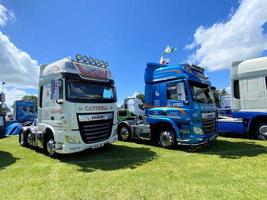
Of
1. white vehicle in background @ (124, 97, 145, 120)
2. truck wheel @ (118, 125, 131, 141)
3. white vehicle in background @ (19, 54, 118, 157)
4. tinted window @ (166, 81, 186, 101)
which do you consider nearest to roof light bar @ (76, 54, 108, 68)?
white vehicle in background @ (19, 54, 118, 157)

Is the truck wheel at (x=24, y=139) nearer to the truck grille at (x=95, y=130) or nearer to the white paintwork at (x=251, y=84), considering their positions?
the truck grille at (x=95, y=130)

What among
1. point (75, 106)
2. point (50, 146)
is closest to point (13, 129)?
→ point (50, 146)

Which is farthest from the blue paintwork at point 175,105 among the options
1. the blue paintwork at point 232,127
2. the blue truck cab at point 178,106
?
the blue paintwork at point 232,127

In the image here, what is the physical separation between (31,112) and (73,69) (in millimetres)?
19214

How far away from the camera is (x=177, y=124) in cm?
862

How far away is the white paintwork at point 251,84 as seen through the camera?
10.3 metres

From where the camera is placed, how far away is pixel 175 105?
8.70 m

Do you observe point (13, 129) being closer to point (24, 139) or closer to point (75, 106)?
point (24, 139)

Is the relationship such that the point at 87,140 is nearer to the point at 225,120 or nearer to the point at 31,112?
the point at 225,120

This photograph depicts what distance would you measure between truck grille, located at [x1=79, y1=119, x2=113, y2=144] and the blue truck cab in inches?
79.1

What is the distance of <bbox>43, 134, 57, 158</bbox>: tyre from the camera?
8047 millimetres

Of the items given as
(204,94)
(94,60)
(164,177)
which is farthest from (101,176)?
(204,94)

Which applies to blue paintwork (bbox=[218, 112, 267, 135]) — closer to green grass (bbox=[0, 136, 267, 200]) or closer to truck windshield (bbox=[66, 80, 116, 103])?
green grass (bbox=[0, 136, 267, 200])

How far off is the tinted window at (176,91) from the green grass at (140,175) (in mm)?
1943
